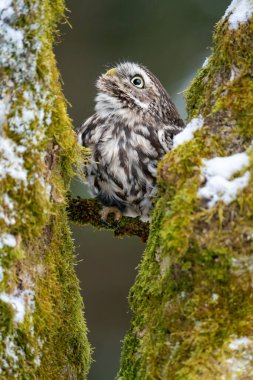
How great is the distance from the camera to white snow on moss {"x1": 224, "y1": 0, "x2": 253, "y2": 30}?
2.02 m

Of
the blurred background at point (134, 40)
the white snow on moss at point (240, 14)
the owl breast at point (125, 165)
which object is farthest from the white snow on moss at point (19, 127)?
the blurred background at point (134, 40)

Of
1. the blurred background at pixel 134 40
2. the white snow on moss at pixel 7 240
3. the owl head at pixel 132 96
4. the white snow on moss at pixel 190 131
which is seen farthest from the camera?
the blurred background at pixel 134 40

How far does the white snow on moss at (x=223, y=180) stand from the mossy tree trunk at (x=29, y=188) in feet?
1.47

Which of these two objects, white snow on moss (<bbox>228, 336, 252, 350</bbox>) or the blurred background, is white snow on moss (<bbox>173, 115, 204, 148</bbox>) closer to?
white snow on moss (<bbox>228, 336, 252, 350</bbox>)

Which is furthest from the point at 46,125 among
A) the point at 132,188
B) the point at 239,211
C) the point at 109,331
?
the point at 109,331

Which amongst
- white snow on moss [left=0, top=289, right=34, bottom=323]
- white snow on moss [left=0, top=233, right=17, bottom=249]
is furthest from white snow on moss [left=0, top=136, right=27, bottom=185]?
white snow on moss [left=0, top=289, right=34, bottom=323]

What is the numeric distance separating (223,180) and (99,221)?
105cm

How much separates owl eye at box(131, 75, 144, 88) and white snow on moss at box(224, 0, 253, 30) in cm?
100

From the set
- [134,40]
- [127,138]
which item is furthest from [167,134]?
[134,40]

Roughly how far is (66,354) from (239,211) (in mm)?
723

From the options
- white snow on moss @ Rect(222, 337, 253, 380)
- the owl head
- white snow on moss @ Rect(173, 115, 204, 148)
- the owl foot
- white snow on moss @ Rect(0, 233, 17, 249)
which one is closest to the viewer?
white snow on moss @ Rect(222, 337, 253, 380)

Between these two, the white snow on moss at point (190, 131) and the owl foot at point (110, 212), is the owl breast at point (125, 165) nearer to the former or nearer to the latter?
the owl foot at point (110, 212)

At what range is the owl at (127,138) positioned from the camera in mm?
2787

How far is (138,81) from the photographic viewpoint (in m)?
3.04
